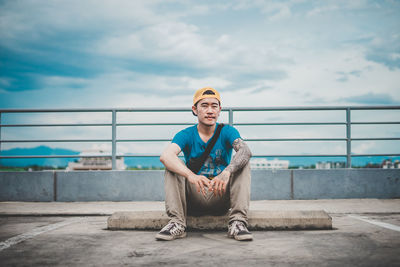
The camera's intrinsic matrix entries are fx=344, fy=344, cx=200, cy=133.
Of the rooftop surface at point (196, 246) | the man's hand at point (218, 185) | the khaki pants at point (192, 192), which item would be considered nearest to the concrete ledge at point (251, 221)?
the rooftop surface at point (196, 246)

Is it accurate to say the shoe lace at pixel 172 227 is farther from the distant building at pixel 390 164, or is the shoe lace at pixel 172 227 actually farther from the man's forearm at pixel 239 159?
the distant building at pixel 390 164

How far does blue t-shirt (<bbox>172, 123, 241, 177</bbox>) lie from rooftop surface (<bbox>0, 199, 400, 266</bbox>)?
72 centimetres

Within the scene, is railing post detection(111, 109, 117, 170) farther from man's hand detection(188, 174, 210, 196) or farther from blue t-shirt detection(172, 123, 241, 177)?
man's hand detection(188, 174, 210, 196)

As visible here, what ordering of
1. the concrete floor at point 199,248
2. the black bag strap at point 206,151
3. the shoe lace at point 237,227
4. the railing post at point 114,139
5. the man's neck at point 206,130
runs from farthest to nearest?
the railing post at point 114,139, the man's neck at point 206,130, the black bag strap at point 206,151, the shoe lace at point 237,227, the concrete floor at point 199,248

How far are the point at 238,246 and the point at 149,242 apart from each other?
88 centimetres

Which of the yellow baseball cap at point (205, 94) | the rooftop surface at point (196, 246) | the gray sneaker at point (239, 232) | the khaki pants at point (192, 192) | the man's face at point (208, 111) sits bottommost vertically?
the rooftop surface at point (196, 246)

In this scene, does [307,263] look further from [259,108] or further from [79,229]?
[259,108]

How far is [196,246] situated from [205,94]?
5.18 ft

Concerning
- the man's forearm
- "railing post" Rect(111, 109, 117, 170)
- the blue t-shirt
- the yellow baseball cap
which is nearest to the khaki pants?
the man's forearm

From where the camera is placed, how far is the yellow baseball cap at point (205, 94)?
3738 mm

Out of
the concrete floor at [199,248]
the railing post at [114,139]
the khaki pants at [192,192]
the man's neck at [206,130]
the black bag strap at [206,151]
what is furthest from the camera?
the railing post at [114,139]

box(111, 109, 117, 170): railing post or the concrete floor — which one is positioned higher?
box(111, 109, 117, 170): railing post

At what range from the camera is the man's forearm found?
3.48 metres

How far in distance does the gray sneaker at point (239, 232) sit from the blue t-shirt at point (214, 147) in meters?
0.57
